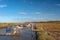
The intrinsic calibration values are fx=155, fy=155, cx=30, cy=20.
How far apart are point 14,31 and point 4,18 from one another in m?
0.49

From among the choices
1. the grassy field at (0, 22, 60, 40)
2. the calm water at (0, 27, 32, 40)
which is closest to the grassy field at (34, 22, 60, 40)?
the grassy field at (0, 22, 60, 40)

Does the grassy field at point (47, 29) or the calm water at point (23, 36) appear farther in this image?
the calm water at point (23, 36)

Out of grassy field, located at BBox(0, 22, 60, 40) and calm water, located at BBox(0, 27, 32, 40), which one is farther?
calm water, located at BBox(0, 27, 32, 40)

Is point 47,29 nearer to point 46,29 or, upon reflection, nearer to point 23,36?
point 46,29

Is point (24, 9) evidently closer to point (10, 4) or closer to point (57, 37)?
point (10, 4)

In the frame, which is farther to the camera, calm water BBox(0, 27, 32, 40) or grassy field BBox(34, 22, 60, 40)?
calm water BBox(0, 27, 32, 40)

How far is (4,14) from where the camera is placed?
181 inches

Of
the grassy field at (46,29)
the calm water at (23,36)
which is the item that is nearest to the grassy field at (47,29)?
the grassy field at (46,29)

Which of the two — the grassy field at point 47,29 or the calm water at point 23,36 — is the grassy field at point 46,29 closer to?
the grassy field at point 47,29

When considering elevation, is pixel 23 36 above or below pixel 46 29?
below

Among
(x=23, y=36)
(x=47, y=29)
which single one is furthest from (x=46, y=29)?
(x=23, y=36)

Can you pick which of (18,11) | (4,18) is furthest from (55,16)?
(4,18)

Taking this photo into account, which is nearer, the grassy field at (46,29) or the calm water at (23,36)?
the grassy field at (46,29)

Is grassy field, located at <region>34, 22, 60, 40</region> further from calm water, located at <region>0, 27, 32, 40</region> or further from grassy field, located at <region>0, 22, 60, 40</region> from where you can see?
calm water, located at <region>0, 27, 32, 40</region>
